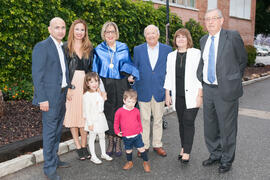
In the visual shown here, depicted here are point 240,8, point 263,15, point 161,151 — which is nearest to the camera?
Answer: point 161,151

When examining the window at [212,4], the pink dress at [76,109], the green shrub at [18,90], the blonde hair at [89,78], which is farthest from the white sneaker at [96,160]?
the window at [212,4]

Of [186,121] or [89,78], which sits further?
[186,121]

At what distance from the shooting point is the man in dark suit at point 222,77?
3.74 metres

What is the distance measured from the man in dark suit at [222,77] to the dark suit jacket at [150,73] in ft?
2.19

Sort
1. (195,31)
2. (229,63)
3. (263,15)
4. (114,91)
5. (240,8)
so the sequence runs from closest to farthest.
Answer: (229,63) < (114,91) < (195,31) < (240,8) < (263,15)

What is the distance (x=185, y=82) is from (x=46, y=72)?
197cm

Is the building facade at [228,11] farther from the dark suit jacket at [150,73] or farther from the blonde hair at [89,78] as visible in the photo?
the blonde hair at [89,78]

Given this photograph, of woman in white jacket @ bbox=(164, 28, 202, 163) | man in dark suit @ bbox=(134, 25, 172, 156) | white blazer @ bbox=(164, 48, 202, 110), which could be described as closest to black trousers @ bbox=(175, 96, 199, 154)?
woman in white jacket @ bbox=(164, 28, 202, 163)

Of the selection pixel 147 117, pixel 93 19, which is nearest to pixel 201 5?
pixel 93 19

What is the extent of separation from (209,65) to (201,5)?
15221 millimetres

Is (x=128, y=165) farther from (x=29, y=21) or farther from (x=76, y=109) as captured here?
(x=29, y=21)

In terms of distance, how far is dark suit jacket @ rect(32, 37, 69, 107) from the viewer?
349 cm

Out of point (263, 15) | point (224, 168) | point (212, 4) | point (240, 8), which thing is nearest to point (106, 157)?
point (224, 168)

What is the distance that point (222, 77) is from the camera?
3.76m
